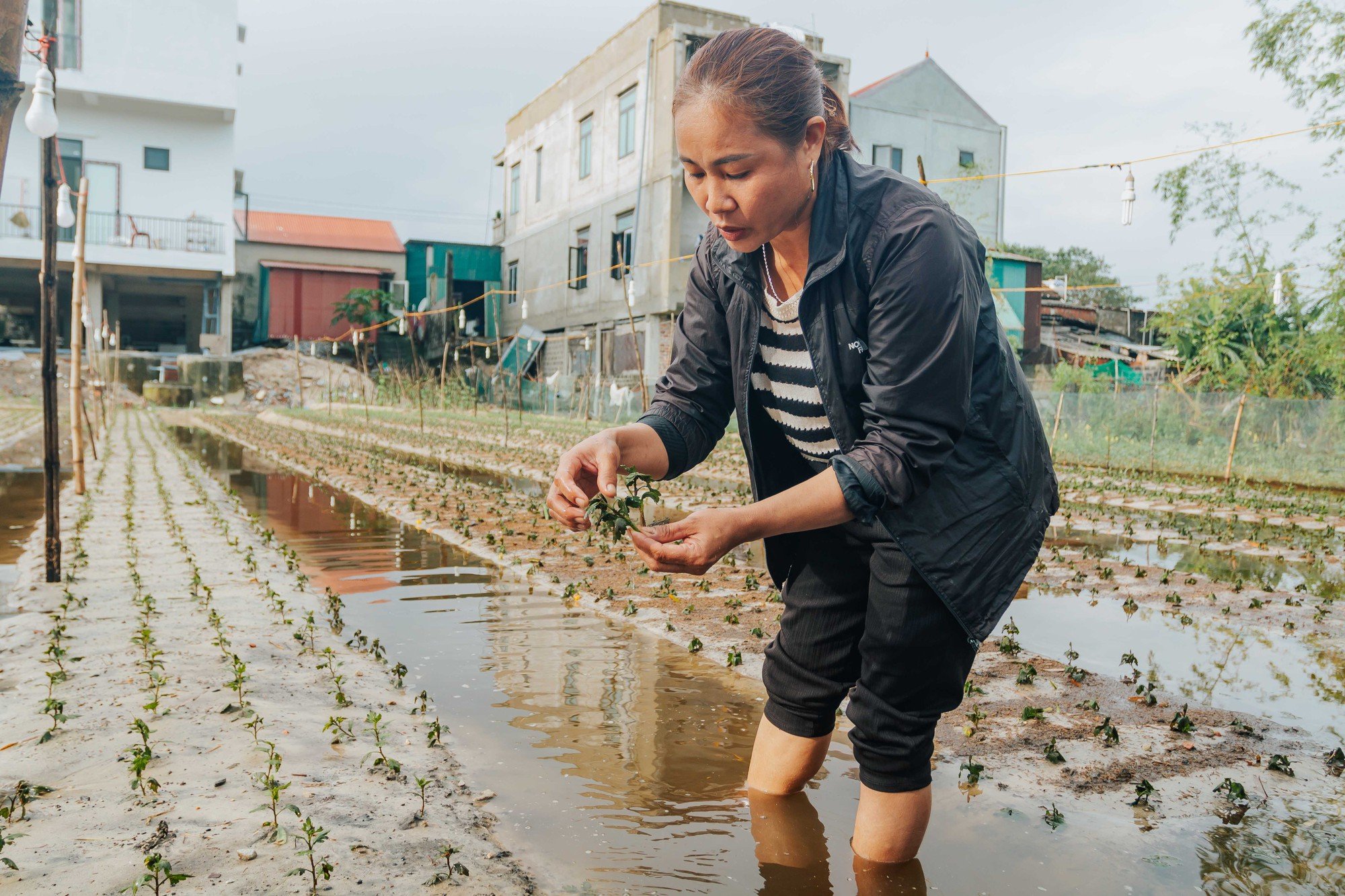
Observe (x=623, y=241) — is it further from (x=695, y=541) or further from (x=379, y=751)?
(x=695, y=541)

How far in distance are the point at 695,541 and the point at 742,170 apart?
718mm

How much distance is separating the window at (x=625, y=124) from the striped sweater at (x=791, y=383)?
75.8 ft

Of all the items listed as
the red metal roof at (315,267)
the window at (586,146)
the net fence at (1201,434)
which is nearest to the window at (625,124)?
the window at (586,146)

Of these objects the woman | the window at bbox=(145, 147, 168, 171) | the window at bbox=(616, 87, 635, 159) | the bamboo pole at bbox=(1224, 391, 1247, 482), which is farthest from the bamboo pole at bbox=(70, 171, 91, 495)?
the window at bbox=(145, 147, 168, 171)

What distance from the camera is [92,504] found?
338 inches

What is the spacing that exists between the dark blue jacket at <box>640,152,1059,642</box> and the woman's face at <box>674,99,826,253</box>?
100 millimetres

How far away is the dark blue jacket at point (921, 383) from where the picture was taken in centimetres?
189

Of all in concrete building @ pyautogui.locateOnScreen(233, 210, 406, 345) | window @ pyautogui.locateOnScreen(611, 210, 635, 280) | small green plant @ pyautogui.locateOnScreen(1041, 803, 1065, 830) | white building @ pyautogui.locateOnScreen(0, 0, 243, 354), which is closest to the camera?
small green plant @ pyautogui.locateOnScreen(1041, 803, 1065, 830)

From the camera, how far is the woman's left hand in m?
1.87

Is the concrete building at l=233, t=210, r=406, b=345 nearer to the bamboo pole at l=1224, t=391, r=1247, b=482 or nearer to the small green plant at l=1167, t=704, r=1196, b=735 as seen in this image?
the bamboo pole at l=1224, t=391, r=1247, b=482

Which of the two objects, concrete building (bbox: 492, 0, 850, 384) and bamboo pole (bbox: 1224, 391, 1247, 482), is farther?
concrete building (bbox: 492, 0, 850, 384)

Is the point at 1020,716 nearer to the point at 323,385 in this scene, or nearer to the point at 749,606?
the point at 749,606

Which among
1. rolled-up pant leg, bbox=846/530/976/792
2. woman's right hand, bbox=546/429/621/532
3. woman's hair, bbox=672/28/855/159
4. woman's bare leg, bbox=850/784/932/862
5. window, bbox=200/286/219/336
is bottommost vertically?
woman's bare leg, bbox=850/784/932/862

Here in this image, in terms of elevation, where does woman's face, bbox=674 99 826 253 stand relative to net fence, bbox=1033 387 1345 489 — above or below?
above
